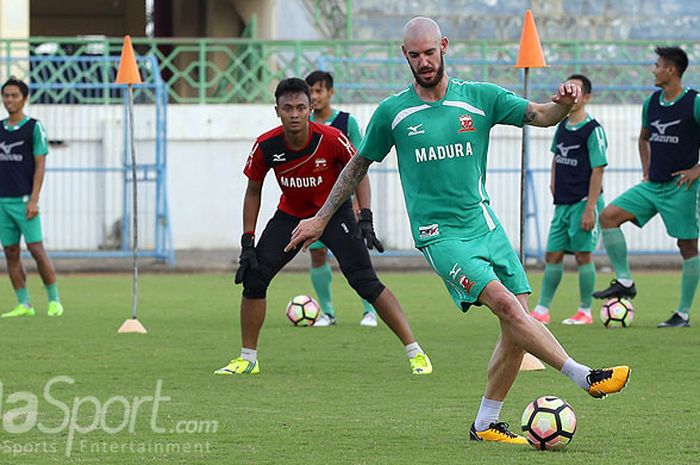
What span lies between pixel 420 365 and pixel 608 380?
3813 mm

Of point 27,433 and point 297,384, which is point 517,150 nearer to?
point 297,384

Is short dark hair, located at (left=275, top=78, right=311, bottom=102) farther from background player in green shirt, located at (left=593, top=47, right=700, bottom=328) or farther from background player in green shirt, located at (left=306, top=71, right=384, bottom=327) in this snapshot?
background player in green shirt, located at (left=593, top=47, right=700, bottom=328)

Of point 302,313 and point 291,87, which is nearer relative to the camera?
point 291,87

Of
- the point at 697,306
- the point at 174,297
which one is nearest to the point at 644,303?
the point at 697,306

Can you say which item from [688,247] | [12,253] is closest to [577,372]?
[688,247]

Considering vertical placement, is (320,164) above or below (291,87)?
below

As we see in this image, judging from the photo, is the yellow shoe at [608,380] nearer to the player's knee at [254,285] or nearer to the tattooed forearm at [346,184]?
the tattooed forearm at [346,184]

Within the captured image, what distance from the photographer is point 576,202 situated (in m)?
14.1

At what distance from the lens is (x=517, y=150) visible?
25.4 meters

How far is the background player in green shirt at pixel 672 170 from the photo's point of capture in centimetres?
1312

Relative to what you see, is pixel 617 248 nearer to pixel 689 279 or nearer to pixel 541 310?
pixel 689 279

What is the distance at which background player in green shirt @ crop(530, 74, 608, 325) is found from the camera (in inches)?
545

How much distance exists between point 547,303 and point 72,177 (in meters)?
12.6

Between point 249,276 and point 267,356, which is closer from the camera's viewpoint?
point 249,276
